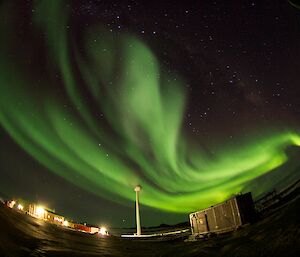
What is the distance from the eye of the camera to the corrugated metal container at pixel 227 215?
14.8m

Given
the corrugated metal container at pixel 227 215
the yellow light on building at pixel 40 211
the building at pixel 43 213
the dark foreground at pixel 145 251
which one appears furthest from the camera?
the yellow light on building at pixel 40 211

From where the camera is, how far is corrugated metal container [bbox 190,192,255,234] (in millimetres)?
14818

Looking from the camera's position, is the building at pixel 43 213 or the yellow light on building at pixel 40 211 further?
the yellow light on building at pixel 40 211

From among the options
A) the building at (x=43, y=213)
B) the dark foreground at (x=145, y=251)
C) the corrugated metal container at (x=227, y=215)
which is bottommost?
the dark foreground at (x=145, y=251)

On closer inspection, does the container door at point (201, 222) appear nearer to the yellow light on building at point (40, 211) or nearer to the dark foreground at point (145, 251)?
the dark foreground at point (145, 251)

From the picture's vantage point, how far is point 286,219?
6.58 metres

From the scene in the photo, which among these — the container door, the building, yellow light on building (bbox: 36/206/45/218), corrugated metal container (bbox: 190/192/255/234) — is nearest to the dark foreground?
corrugated metal container (bbox: 190/192/255/234)

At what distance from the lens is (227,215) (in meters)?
15.8

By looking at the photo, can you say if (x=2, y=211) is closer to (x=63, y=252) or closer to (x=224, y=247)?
(x=63, y=252)

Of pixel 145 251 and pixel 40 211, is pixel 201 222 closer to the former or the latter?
pixel 145 251

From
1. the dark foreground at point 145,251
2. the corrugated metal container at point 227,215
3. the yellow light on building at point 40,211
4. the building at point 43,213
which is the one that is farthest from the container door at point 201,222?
the yellow light on building at point 40,211

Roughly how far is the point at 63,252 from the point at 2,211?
1838 millimetres

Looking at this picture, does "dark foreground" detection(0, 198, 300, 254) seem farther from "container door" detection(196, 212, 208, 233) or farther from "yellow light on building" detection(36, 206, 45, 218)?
"yellow light on building" detection(36, 206, 45, 218)

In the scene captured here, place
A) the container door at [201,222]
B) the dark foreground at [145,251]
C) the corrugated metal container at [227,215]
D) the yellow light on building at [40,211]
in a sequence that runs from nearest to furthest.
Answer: the dark foreground at [145,251] < the corrugated metal container at [227,215] < the container door at [201,222] < the yellow light on building at [40,211]
